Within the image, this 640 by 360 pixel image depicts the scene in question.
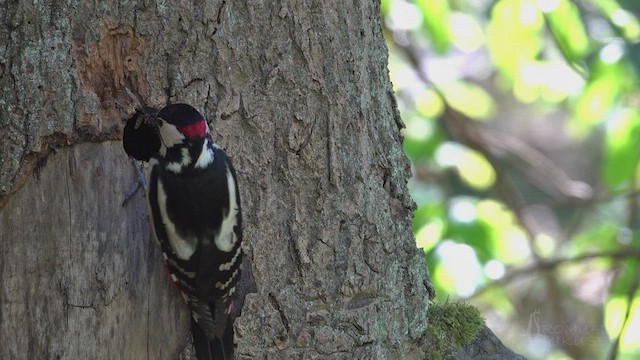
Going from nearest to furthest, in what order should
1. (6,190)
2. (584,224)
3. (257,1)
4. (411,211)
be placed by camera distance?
(6,190) → (257,1) → (411,211) → (584,224)

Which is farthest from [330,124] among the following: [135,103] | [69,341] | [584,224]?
[584,224]

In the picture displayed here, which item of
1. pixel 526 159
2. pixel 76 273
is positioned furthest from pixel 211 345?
pixel 526 159

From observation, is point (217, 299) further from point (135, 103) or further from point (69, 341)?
point (135, 103)

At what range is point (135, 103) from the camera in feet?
8.59

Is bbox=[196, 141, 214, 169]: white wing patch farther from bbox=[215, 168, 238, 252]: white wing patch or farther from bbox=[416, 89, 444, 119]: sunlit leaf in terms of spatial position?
bbox=[416, 89, 444, 119]: sunlit leaf

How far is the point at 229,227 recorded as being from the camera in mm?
2535

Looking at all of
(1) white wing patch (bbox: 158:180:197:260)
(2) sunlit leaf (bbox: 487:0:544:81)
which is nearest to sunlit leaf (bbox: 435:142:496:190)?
(2) sunlit leaf (bbox: 487:0:544:81)

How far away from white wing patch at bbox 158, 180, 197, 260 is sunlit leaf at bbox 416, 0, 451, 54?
2.31 metres

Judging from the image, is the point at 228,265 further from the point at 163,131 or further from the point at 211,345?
the point at 163,131

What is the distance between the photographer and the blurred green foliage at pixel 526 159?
13.4ft

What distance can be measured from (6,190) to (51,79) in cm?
35

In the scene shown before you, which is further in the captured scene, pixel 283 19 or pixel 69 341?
pixel 283 19

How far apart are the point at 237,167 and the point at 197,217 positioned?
0.79 feet

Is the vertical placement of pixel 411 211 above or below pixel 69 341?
above
